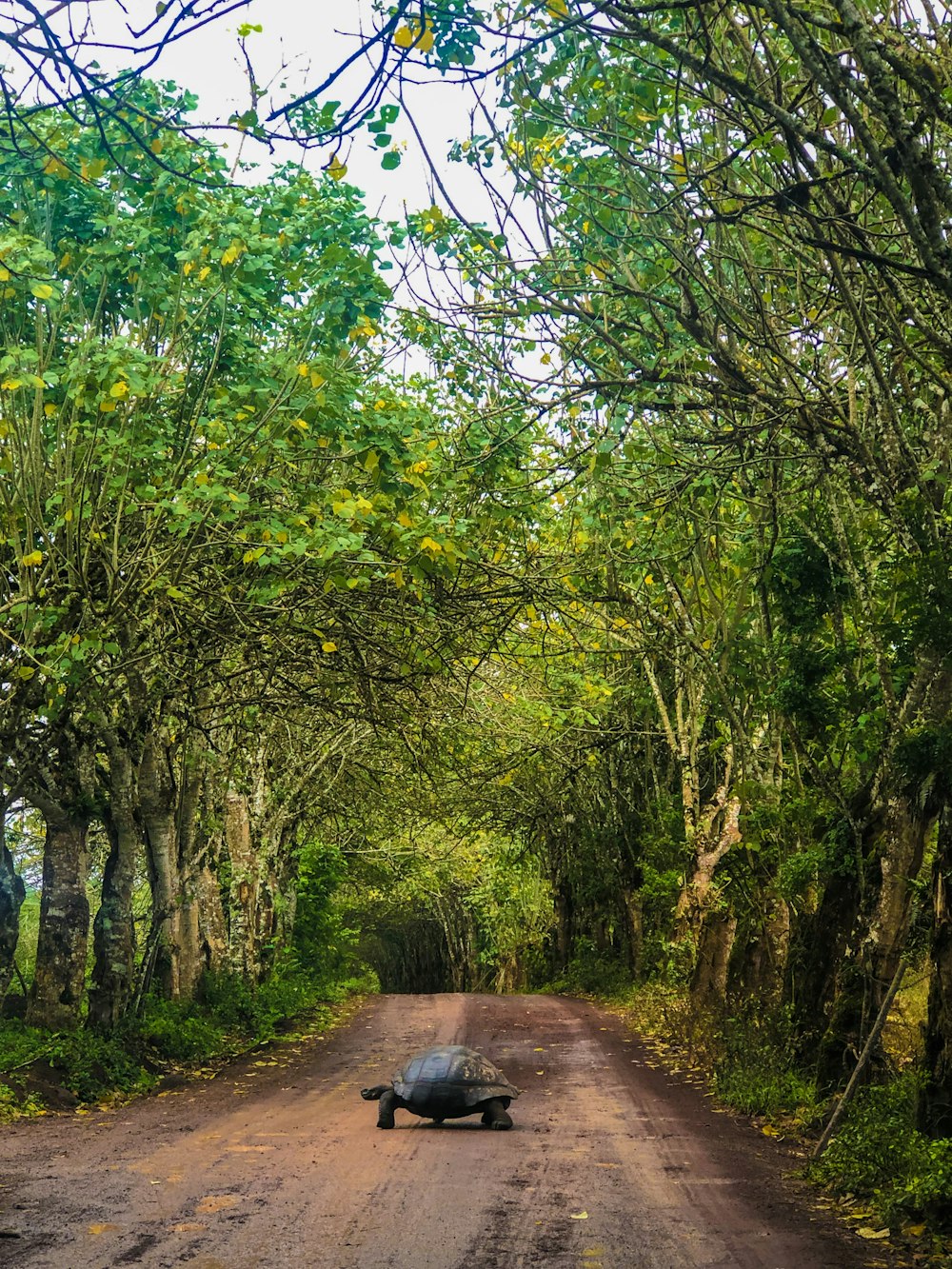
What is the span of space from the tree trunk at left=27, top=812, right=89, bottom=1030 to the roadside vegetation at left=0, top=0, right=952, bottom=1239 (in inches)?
1.9

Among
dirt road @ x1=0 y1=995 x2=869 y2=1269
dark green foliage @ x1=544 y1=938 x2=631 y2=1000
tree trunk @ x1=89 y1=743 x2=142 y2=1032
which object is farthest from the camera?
dark green foliage @ x1=544 y1=938 x2=631 y2=1000

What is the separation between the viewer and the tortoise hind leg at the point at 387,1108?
36.7ft

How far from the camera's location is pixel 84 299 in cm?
1048

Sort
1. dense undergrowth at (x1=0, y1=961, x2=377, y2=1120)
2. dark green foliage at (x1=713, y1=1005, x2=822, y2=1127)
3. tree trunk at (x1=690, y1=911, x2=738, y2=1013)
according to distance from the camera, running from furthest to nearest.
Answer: tree trunk at (x1=690, y1=911, x2=738, y2=1013) < dense undergrowth at (x1=0, y1=961, x2=377, y2=1120) < dark green foliage at (x1=713, y1=1005, x2=822, y2=1127)

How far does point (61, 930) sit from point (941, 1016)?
11.3m

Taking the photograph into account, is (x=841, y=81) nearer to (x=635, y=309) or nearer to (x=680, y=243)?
(x=680, y=243)

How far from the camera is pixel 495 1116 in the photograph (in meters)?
11.2

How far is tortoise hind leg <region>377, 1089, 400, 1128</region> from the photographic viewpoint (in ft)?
36.7

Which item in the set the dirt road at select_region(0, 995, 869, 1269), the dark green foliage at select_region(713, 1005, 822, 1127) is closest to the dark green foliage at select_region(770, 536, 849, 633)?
the dark green foliage at select_region(713, 1005, 822, 1127)

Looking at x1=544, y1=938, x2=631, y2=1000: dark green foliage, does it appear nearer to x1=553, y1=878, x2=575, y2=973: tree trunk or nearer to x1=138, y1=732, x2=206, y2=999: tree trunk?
x1=553, y1=878, x2=575, y2=973: tree trunk

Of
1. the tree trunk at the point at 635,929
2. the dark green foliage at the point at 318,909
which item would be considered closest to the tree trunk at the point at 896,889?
the tree trunk at the point at 635,929

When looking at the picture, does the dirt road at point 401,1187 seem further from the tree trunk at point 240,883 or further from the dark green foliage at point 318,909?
the dark green foliage at point 318,909

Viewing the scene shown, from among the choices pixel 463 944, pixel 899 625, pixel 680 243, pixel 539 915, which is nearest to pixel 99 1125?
pixel 899 625

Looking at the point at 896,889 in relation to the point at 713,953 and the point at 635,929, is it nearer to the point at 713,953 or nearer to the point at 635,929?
the point at 713,953
